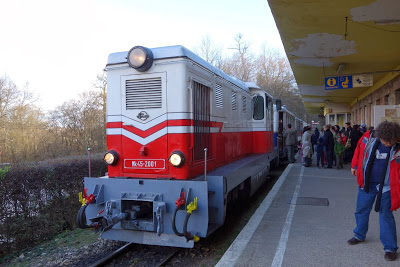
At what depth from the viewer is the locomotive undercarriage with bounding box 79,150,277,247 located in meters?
4.16

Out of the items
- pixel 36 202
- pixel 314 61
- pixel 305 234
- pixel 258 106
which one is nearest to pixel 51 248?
pixel 36 202

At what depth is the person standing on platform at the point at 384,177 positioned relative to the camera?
3734mm

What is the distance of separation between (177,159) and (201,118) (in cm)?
100

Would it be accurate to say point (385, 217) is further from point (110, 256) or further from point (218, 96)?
point (110, 256)

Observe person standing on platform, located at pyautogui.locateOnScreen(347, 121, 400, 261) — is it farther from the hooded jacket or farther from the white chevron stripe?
the white chevron stripe

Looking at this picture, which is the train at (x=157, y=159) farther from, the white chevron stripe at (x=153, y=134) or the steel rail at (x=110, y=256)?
the steel rail at (x=110, y=256)

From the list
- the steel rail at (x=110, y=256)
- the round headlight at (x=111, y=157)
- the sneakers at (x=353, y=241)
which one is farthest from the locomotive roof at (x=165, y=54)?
the sneakers at (x=353, y=241)

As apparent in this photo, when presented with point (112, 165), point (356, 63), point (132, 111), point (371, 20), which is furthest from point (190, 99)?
point (356, 63)

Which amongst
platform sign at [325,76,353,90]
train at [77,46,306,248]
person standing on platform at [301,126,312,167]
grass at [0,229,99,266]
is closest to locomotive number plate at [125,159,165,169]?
train at [77,46,306,248]

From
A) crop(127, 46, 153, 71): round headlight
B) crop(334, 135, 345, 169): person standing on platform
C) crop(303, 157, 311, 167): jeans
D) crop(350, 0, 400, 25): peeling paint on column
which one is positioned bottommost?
crop(303, 157, 311, 167): jeans

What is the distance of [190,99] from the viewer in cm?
473

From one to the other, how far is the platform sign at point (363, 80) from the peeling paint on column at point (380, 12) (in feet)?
16.3

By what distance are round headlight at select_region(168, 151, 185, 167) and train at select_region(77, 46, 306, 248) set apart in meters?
0.02

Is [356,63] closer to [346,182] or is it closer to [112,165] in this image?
[346,182]
